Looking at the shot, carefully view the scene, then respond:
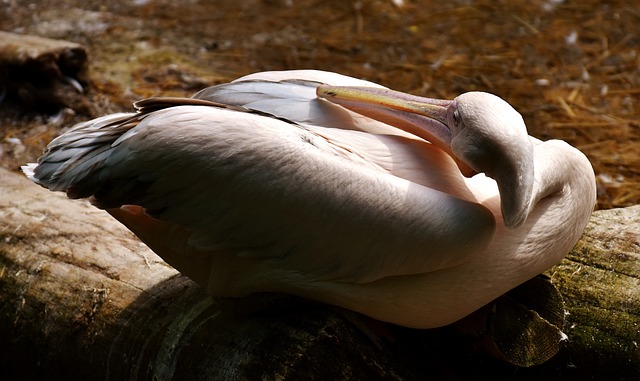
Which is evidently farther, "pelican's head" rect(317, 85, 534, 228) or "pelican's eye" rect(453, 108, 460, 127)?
"pelican's eye" rect(453, 108, 460, 127)

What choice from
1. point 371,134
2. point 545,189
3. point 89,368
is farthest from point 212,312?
point 545,189

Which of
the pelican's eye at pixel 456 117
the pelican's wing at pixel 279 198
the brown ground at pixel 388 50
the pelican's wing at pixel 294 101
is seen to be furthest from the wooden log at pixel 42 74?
the pelican's eye at pixel 456 117

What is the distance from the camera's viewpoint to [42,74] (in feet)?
13.6

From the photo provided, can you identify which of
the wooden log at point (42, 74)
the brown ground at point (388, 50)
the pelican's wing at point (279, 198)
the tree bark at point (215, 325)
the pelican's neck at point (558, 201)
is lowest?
the brown ground at point (388, 50)

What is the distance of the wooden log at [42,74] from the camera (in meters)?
4.08

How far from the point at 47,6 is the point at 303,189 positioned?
4.03m

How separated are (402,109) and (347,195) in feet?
1.08

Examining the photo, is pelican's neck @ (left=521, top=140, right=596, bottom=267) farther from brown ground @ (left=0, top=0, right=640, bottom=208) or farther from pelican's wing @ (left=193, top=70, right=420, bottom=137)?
brown ground @ (left=0, top=0, right=640, bottom=208)

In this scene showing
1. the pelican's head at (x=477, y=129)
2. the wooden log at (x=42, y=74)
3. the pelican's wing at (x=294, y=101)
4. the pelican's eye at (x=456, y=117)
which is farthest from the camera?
the wooden log at (x=42, y=74)

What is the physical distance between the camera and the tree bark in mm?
1986

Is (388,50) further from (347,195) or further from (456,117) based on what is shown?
(347,195)

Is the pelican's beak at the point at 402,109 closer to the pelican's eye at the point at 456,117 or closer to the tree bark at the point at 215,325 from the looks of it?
the pelican's eye at the point at 456,117

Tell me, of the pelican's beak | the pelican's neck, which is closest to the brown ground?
the pelican's neck

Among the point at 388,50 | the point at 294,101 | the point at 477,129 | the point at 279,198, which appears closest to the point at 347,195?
the point at 279,198
